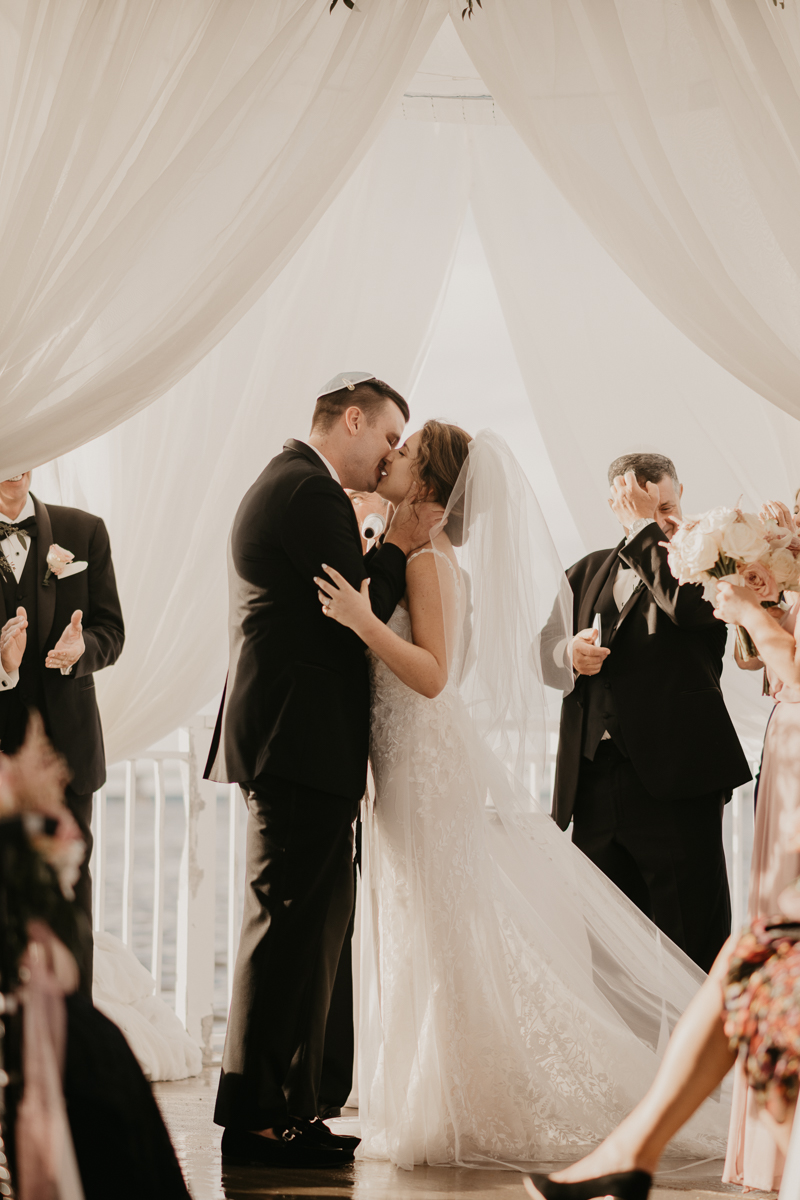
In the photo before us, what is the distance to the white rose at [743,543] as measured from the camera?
2.52m

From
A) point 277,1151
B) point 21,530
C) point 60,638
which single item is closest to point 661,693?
point 277,1151

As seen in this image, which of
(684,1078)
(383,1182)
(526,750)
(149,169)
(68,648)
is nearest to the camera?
(684,1078)

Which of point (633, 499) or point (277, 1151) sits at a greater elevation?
point (633, 499)

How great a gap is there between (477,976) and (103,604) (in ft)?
5.21

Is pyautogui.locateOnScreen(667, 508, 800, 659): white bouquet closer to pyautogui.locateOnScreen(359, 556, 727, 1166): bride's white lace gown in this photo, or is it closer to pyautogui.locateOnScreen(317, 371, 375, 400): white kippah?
pyautogui.locateOnScreen(359, 556, 727, 1166): bride's white lace gown

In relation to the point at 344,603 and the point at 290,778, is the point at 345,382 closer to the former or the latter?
the point at 344,603

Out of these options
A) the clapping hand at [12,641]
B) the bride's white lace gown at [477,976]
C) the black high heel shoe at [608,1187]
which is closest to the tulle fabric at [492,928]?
the bride's white lace gown at [477,976]

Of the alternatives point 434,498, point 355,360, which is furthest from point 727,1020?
point 355,360

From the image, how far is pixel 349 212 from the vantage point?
12.8ft

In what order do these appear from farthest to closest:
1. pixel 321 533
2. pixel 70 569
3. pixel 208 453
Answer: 1. pixel 208 453
2. pixel 70 569
3. pixel 321 533

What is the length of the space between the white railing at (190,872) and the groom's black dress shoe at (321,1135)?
3.98 feet

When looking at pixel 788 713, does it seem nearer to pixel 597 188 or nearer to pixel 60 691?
pixel 597 188

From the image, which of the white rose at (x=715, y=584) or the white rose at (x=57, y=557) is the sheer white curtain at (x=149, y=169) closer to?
the white rose at (x=57, y=557)

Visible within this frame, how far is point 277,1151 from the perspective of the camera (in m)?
2.43
